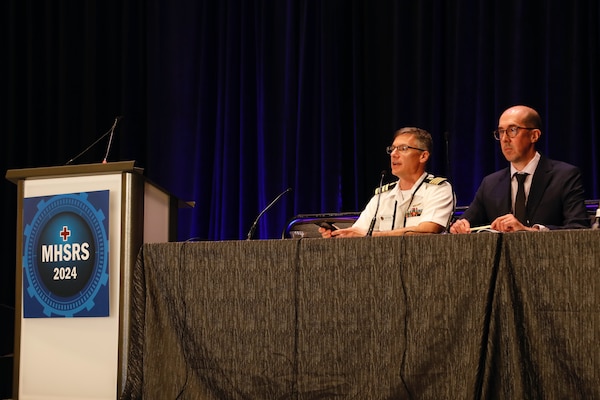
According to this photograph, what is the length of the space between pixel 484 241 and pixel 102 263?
152 cm

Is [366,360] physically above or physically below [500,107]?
below

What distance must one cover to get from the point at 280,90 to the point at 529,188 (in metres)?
2.32

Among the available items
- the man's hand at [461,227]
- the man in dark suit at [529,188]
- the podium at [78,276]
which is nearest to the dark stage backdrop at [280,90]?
the man in dark suit at [529,188]

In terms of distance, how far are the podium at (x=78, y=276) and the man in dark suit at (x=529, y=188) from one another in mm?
1385

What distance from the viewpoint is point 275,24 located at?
5434 millimetres

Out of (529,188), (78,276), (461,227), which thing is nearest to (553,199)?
(529,188)

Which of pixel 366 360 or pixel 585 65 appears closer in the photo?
pixel 366 360

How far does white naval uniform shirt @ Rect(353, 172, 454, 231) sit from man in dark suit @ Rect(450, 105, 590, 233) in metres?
0.17

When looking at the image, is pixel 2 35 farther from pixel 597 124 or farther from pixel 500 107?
pixel 597 124

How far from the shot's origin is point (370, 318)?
104 inches

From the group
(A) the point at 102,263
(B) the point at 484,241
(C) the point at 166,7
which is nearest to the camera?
(B) the point at 484,241

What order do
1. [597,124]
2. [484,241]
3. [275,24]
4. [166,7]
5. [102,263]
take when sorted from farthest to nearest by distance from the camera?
[166,7], [275,24], [597,124], [102,263], [484,241]

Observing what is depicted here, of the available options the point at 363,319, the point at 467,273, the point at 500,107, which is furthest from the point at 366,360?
the point at 500,107

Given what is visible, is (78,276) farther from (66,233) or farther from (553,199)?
(553,199)
